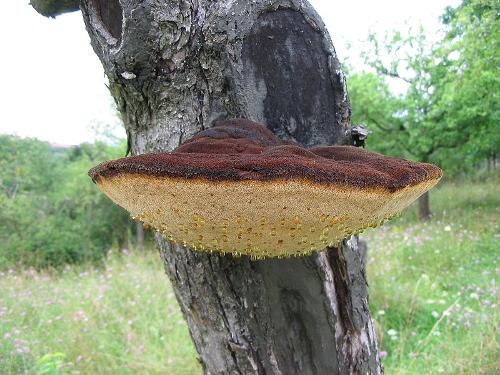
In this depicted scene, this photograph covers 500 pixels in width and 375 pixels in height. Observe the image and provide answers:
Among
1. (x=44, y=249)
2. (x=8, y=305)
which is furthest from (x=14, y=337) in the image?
(x=44, y=249)

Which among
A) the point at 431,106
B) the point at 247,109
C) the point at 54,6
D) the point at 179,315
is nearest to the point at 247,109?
the point at 247,109

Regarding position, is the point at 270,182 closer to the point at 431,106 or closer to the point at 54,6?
the point at 54,6

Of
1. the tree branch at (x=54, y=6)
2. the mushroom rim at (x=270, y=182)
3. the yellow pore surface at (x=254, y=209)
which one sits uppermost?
the tree branch at (x=54, y=6)

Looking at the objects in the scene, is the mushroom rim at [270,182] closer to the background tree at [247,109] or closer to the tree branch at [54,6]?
→ the background tree at [247,109]

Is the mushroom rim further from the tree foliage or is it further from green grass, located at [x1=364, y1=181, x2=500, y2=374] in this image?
the tree foliage

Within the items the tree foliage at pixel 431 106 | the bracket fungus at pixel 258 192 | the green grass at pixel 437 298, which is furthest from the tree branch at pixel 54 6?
the tree foliage at pixel 431 106

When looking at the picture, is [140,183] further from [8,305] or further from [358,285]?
[8,305]
